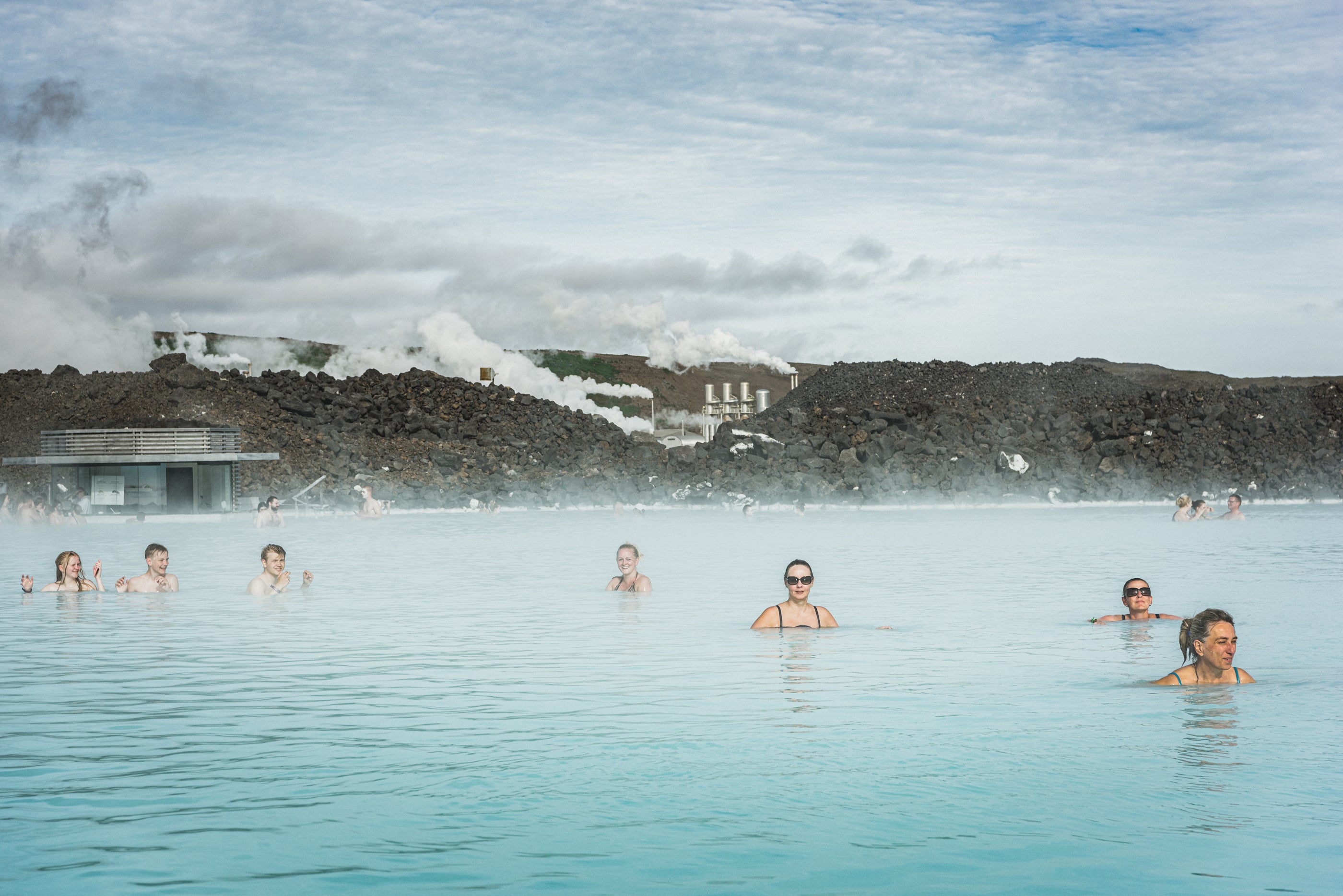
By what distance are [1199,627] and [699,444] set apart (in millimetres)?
41513

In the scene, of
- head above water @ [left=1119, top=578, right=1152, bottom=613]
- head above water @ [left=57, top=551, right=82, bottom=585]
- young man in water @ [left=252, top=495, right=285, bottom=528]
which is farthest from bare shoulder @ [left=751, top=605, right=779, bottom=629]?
young man in water @ [left=252, top=495, right=285, bottom=528]

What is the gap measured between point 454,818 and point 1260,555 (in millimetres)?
19020

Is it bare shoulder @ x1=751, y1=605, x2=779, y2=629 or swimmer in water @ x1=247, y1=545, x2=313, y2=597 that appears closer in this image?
bare shoulder @ x1=751, y1=605, x2=779, y2=629

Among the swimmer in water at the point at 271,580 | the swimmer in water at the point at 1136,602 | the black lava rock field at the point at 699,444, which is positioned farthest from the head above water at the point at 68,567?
the black lava rock field at the point at 699,444

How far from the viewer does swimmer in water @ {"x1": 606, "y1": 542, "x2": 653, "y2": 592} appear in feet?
48.8

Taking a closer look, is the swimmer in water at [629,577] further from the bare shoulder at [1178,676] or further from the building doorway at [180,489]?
the building doorway at [180,489]

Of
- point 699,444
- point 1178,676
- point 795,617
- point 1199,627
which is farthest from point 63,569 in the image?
point 699,444

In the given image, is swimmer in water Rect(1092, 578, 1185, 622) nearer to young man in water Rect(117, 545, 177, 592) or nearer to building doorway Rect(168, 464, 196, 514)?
young man in water Rect(117, 545, 177, 592)

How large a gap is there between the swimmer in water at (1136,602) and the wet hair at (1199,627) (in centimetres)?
336

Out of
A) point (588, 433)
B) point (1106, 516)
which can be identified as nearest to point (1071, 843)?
point (1106, 516)

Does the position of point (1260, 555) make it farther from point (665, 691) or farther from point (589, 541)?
point (665, 691)

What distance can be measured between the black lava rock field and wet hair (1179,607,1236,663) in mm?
33314

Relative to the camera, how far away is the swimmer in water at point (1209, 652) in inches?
338

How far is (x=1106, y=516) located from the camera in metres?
34.6
